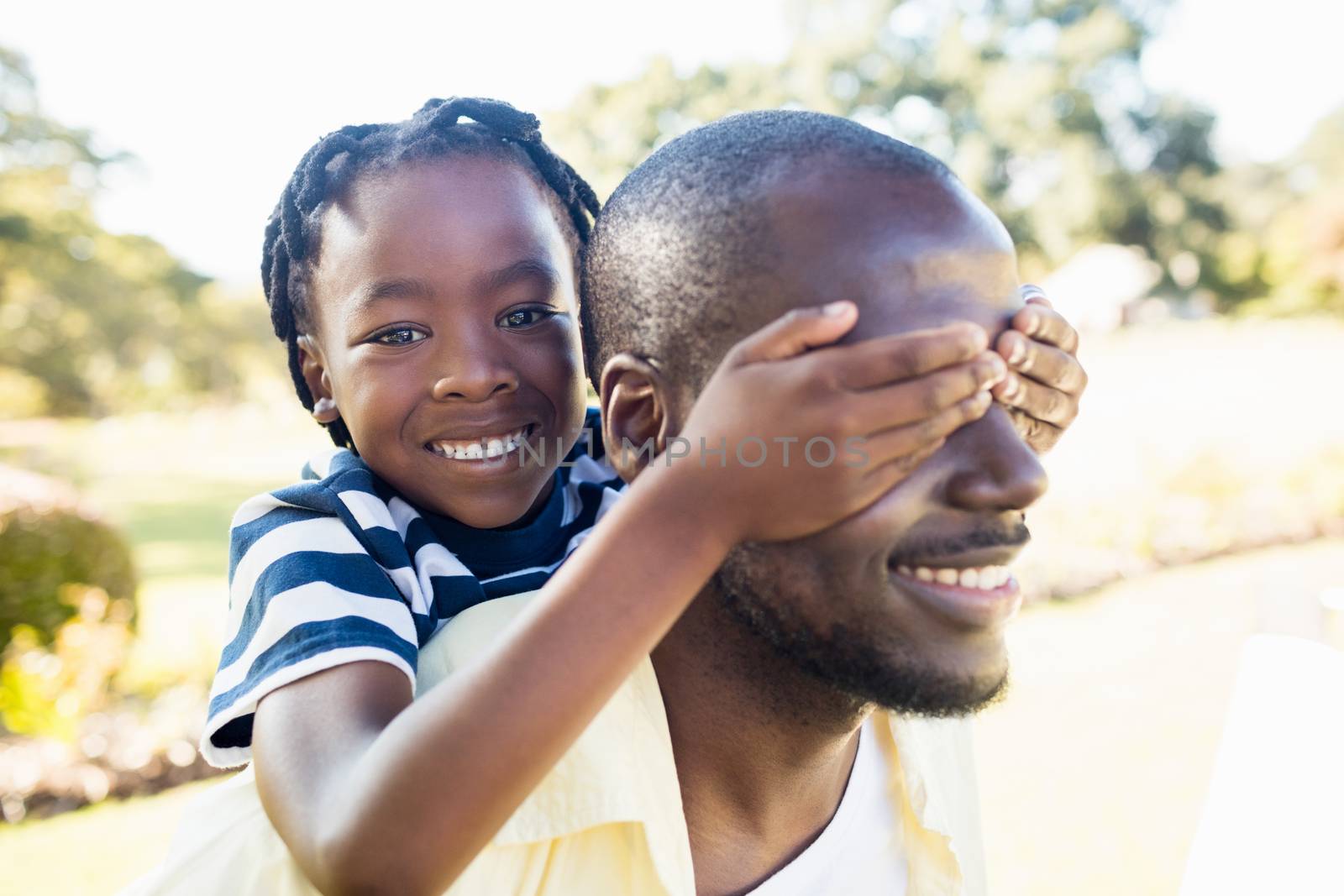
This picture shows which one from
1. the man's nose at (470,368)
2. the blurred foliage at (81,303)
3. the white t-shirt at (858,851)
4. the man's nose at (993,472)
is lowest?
the blurred foliage at (81,303)

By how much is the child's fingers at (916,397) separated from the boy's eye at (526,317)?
1124mm

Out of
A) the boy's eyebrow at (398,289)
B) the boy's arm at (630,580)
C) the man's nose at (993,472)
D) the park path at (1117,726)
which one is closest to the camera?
the boy's arm at (630,580)

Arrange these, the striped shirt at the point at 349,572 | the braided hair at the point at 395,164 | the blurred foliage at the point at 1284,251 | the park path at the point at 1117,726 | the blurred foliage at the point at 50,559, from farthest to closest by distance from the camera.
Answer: the blurred foliage at the point at 1284,251, the blurred foliage at the point at 50,559, the park path at the point at 1117,726, the braided hair at the point at 395,164, the striped shirt at the point at 349,572

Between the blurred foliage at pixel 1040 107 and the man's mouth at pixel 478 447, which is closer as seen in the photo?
the man's mouth at pixel 478 447

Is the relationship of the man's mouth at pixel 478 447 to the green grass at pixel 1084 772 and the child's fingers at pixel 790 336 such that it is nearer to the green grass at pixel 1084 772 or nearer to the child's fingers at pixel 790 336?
the child's fingers at pixel 790 336

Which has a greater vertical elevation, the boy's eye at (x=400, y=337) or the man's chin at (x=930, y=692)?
the boy's eye at (x=400, y=337)

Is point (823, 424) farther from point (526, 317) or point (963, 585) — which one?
point (526, 317)

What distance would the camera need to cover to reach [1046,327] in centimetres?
176

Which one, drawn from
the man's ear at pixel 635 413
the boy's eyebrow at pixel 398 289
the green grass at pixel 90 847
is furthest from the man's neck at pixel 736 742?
the green grass at pixel 90 847

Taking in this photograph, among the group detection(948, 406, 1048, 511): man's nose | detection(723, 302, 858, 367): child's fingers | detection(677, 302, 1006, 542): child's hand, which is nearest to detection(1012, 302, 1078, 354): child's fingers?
detection(948, 406, 1048, 511): man's nose

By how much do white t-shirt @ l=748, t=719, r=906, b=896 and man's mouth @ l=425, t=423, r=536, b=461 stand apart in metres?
1.04

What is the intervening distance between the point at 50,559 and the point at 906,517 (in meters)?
→ 8.70

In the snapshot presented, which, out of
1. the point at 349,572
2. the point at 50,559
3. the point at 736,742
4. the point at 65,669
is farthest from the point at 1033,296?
the point at 50,559

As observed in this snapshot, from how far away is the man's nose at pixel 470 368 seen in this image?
2.21 m
